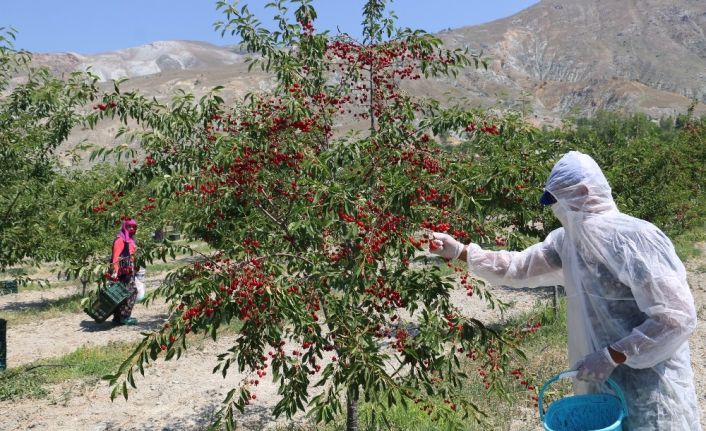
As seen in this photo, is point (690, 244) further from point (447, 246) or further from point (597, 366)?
point (597, 366)

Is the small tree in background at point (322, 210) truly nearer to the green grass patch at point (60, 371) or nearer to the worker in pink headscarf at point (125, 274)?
the green grass patch at point (60, 371)

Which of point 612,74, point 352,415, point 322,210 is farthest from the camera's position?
point 612,74

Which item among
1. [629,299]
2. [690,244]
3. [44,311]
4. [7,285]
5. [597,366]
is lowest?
[690,244]

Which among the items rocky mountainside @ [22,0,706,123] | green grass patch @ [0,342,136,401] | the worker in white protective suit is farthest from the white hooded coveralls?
rocky mountainside @ [22,0,706,123]

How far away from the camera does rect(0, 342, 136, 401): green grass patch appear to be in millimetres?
6914

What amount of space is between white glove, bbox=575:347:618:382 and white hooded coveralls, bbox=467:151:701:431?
0.06 m

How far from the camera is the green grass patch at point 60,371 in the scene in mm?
6914

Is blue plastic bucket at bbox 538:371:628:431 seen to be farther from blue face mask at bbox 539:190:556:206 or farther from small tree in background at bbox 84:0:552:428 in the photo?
blue face mask at bbox 539:190:556:206

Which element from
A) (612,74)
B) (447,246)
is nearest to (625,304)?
(447,246)

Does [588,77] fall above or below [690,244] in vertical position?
above

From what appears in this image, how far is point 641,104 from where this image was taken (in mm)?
124250

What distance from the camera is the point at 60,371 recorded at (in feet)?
25.5

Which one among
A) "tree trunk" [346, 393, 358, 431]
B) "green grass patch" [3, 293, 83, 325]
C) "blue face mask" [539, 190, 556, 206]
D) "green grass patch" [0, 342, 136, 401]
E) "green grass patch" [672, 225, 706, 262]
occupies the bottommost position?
"green grass patch" [672, 225, 706, 262]

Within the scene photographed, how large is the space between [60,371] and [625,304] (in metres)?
7.33
